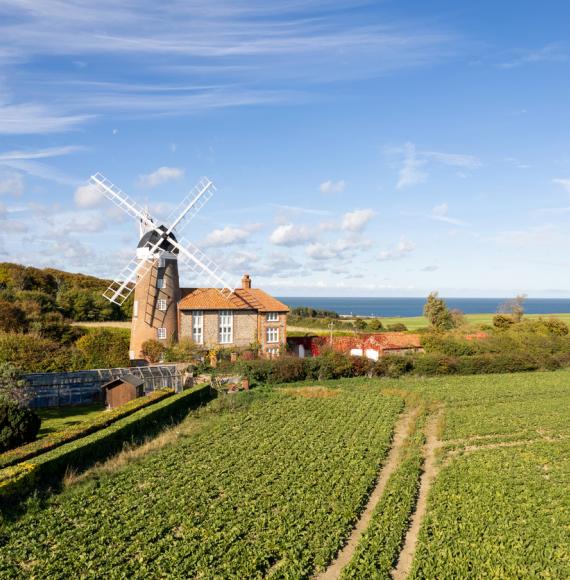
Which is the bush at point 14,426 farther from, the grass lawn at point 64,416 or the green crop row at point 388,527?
the green crop row at point 388,527

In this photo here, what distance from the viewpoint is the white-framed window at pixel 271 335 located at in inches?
1893

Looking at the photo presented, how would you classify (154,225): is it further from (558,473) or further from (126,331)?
(558,473)

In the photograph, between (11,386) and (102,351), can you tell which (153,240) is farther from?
(11,386)

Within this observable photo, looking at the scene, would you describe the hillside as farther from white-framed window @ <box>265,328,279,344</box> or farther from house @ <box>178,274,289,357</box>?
white-framed window @ <box>265,328,279,344</box>

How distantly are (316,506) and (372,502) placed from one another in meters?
2.00

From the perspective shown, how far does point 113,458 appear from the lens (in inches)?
829

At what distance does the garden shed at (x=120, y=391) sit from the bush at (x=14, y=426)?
27.8 ft

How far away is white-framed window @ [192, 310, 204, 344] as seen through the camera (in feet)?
148

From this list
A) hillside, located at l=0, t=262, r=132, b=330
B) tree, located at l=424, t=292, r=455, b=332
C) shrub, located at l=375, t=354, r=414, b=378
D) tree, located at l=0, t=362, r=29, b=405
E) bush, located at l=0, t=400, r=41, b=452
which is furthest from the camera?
tree, located at l=424, t=292, r=455, b=332

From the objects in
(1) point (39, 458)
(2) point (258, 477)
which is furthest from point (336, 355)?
(1) point (39, 458)

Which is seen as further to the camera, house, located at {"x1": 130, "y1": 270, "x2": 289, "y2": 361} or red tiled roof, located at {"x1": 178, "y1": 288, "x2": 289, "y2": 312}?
red tiled roof, located at {"x1": 178, "y1": 288, "x2": 289, "y2": 312}

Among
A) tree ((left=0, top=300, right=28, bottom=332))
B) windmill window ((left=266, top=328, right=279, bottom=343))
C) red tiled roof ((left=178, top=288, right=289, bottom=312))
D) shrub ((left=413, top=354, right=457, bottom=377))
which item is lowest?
shrub ((left=413, top=354, right=457, bottom=377))

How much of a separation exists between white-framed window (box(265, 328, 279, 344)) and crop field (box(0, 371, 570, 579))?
20.2m

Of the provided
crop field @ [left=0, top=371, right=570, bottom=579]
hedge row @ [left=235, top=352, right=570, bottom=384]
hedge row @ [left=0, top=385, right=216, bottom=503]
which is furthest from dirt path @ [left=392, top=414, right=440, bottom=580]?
hedge row @ [left=235, top=352, right=570, bottom=384]
